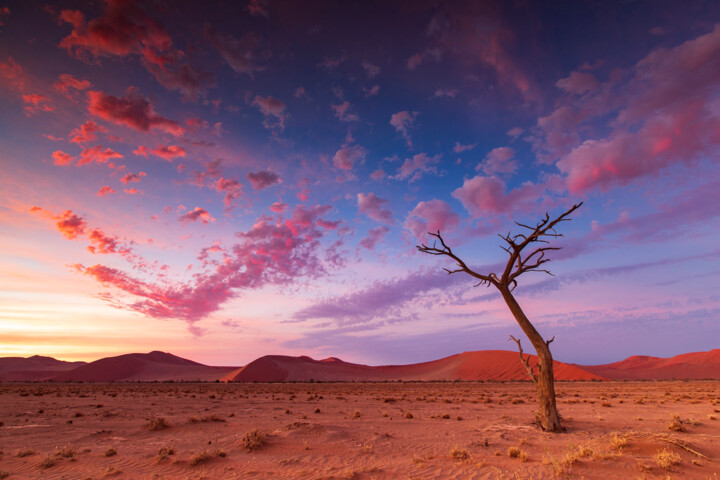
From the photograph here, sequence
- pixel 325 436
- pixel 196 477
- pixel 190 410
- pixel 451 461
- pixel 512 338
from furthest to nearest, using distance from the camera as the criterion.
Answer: pixel 190 410 → pixel 512 338 → pixel 325 436 → pixel 451 461 → pixel 196 477

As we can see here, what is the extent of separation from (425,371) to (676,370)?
65.3 metres

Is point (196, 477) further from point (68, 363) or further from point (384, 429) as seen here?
point (68, 363)

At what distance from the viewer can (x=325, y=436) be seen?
11.2 m

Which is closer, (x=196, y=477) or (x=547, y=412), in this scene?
(x=196, y=477)

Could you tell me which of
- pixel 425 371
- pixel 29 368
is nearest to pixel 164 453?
pixel 425 371

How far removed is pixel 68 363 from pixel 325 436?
21178 cm

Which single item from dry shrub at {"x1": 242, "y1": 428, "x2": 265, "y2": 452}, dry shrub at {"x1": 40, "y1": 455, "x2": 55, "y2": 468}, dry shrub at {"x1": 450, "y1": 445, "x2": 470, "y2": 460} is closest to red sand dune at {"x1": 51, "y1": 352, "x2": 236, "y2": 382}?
dry shrub at {"x1": 40, "y1": 455, "x2": 55, "y2": 468}

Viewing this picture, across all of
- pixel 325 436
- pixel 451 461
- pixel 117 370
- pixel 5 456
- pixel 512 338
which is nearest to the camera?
pixel 451 461

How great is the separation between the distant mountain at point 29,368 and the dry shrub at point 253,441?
5533 inches

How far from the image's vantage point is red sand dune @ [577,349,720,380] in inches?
3421

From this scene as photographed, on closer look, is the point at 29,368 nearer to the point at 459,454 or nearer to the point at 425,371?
the point at 425,371

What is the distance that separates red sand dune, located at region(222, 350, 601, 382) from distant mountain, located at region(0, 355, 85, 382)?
70.1 meters

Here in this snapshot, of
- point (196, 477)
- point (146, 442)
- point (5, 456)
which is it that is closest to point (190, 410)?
point (146, 442)

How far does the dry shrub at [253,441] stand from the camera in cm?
1023
